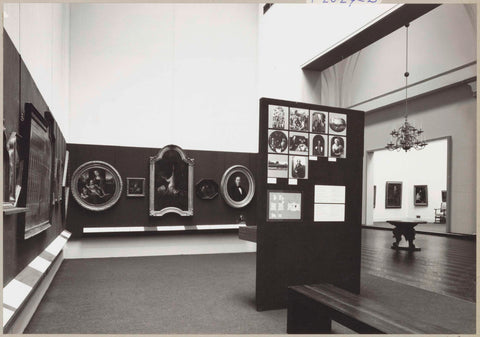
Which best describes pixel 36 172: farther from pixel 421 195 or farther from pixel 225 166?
pixel 421 195

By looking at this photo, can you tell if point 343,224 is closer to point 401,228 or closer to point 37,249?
point 37,249

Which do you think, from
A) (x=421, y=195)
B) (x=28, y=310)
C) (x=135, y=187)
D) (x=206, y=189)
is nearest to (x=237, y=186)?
(x=206, y=189)

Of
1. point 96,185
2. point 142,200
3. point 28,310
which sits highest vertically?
point 96,185

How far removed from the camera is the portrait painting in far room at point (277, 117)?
508 cm

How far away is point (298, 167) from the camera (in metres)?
5.25

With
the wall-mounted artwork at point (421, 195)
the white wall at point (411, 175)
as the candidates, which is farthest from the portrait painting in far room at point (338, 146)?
the wall-mounted artwork at point (421, 195)

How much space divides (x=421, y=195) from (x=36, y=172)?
80.2ft

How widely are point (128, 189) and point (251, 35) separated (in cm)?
583

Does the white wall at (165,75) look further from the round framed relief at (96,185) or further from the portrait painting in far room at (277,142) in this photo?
the portrait painting in far room at (277,142)

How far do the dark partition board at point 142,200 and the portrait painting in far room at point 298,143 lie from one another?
5.27m

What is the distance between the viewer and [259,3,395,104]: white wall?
7.19 m

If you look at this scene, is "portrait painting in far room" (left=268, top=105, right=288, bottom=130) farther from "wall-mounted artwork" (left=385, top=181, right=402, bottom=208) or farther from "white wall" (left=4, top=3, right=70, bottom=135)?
"wall-mounted artwork" (left=385, top=181, right=402, bottom=208)

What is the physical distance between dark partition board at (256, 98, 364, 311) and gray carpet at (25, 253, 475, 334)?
18.1 inches

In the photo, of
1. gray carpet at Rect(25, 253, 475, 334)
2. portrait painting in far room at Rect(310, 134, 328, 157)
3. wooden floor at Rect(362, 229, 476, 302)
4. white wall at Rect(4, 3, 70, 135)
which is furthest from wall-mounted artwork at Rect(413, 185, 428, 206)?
white wall at Rect(4, 3, 70, 135)
